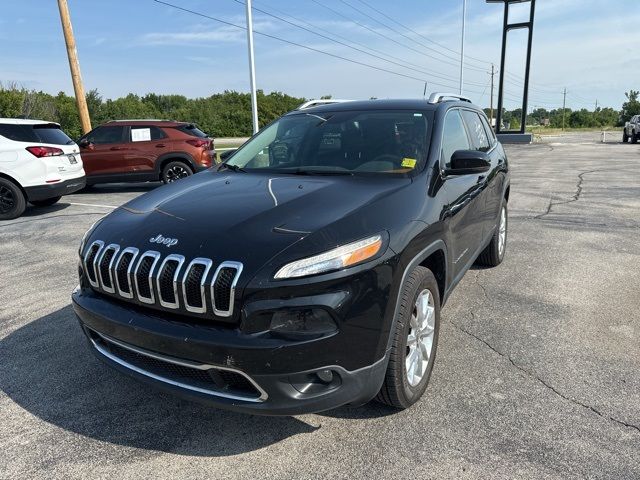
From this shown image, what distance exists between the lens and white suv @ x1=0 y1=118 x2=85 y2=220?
831 cm

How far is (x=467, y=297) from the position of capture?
14.5 ft

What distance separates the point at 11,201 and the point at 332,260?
825 cm

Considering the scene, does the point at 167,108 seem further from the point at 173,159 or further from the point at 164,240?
the point at 164,240

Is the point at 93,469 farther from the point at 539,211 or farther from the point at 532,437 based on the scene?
the point at 539,211

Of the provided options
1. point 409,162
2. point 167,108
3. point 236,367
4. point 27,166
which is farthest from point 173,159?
point 167,108

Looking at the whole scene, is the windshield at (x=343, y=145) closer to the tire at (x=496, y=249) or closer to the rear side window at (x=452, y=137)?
the rear side window at (x=452, y=137)

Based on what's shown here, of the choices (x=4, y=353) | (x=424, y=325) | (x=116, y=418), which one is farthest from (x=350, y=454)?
(x=4, y=353)

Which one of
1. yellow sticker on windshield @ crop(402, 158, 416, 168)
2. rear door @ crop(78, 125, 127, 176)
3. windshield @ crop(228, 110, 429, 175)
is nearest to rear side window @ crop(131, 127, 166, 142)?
rear door @ crop(78, 125, 127, 176)

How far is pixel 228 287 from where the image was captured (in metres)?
2.16

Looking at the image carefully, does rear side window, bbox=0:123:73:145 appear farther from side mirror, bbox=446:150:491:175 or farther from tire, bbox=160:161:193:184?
side mirror, bbox=446:150:491:175

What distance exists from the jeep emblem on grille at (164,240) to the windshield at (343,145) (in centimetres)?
127

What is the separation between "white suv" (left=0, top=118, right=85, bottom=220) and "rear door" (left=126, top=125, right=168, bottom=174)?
2.75 metres

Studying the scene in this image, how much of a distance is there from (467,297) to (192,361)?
9.62 feet

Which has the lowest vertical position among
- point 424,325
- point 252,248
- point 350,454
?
point 350,454
